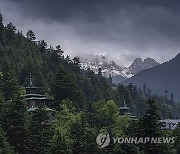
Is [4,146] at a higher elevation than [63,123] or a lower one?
lower

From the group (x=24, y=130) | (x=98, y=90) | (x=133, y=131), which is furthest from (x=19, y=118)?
(x=98, y=90)

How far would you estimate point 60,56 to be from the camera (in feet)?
410

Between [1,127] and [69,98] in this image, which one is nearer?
[1,127]

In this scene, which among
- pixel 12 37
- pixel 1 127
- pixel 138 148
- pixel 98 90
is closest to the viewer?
pixel 138 148

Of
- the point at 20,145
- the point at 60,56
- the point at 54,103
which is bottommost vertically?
the point at 20,145

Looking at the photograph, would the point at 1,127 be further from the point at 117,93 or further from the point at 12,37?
the point at 12,37

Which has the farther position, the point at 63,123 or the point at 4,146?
the point at 63,123

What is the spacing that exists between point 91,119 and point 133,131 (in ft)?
83.6

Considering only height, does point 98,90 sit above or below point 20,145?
above

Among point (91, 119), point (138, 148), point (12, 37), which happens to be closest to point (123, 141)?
point (138, 148)

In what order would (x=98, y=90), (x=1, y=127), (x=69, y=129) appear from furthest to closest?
(x=98, y=90), (x=69, y=129), (x=1, y=127)

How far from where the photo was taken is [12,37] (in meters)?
139

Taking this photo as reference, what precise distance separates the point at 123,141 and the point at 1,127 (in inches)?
590

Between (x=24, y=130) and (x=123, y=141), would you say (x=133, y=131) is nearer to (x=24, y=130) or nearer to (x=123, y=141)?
(x=123, y=141)
